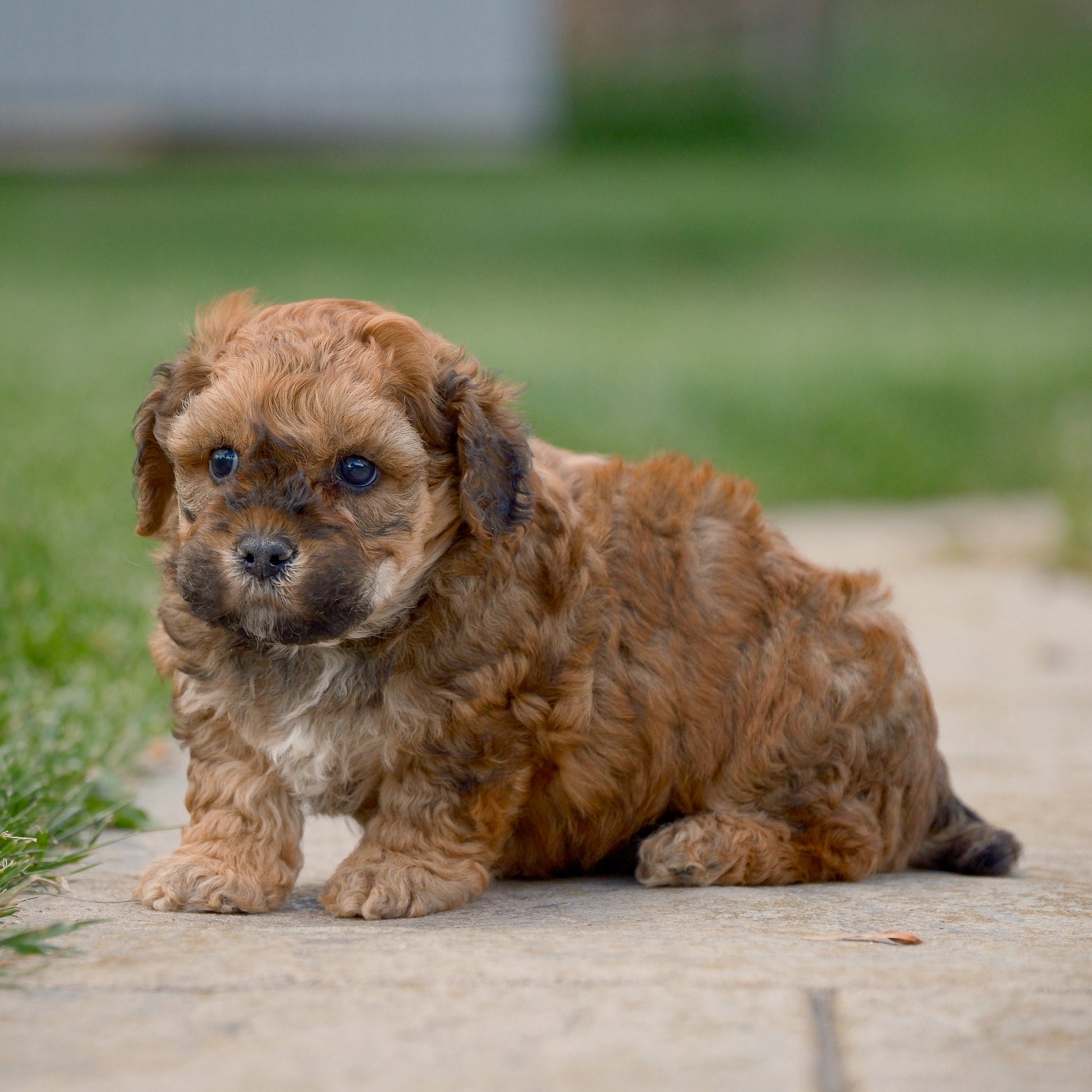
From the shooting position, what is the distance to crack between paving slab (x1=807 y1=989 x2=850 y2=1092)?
2.79 m

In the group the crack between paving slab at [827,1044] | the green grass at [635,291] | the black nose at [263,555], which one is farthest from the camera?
the green grass at [635,291]

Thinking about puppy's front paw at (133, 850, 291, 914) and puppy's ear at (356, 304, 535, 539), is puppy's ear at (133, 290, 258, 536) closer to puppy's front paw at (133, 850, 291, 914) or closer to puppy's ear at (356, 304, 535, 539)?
puppy's ear at (356, 304, 535, 539)

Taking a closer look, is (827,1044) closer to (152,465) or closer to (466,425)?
(466,425)

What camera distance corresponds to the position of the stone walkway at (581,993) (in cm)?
281

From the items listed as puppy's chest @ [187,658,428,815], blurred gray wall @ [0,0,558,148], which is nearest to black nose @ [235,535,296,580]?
puppy's chest @ [187,658,428,815]

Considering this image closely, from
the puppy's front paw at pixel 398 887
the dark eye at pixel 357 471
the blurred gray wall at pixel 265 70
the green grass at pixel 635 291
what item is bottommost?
the puppy's front paw at pixel 398 887

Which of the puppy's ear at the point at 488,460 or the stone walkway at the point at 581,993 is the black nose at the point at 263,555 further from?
the stone walkway at the point at 581,993

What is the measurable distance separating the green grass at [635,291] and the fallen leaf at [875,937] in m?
1.80

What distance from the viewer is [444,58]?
1313 inches

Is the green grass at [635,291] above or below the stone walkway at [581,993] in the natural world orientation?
above

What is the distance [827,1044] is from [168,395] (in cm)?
235

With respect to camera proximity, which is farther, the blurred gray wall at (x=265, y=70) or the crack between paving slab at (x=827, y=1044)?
the blurred gray wall at (x=265, y=70)

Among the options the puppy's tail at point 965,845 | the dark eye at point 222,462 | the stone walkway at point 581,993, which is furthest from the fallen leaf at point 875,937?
the dark eye at point 222,462

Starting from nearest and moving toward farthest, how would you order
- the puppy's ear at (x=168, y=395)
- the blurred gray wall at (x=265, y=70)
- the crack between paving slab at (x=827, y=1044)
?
the crack between paving slab at (x=827, y=1044), the puppy's ear at (x=168, y=395), the blurred gray wall at (x=265, y=70)
